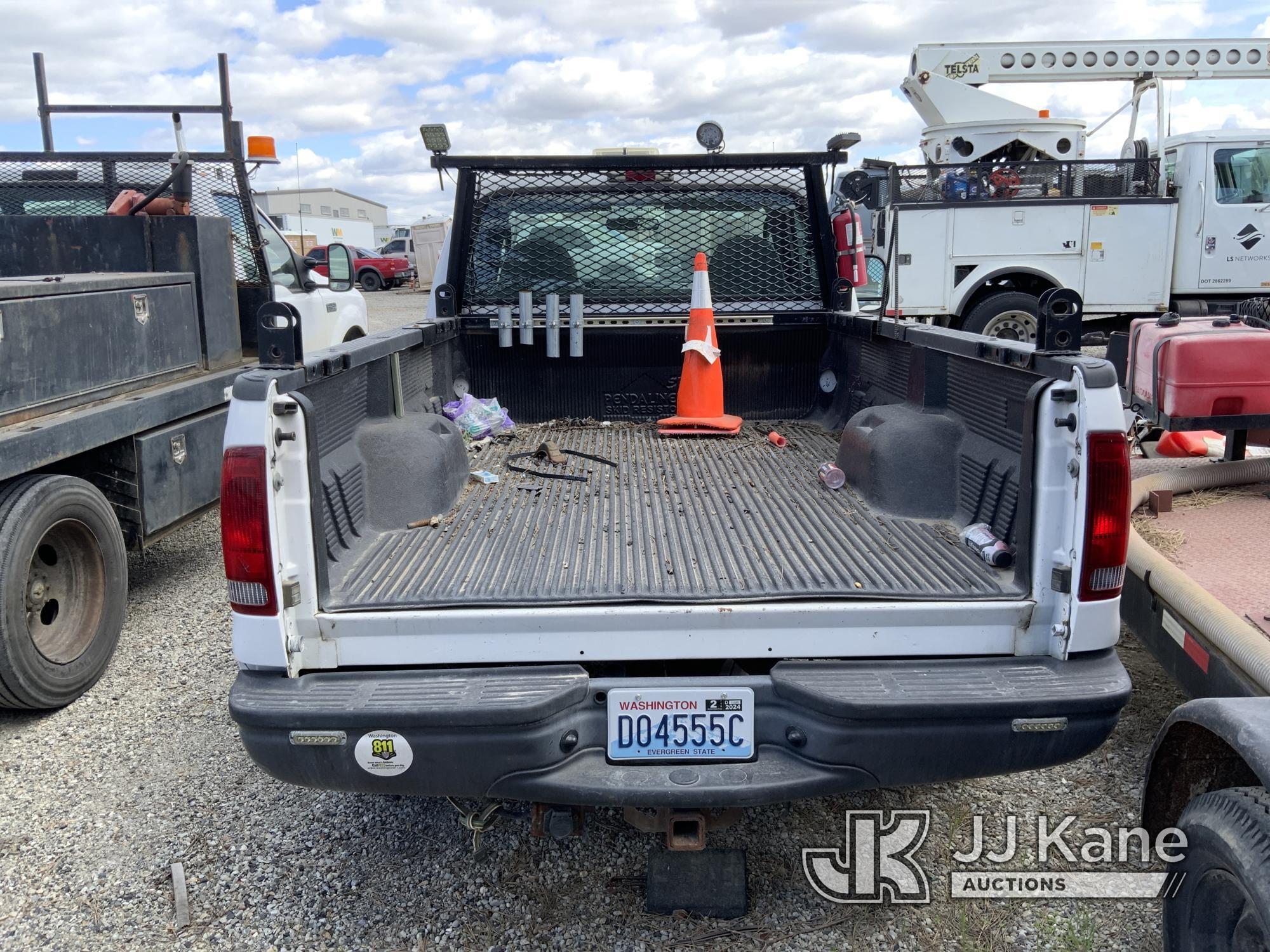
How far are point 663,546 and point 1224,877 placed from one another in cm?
160

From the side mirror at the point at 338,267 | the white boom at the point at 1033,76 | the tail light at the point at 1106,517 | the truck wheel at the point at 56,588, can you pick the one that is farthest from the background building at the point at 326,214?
the tail light at the point at 1106,517

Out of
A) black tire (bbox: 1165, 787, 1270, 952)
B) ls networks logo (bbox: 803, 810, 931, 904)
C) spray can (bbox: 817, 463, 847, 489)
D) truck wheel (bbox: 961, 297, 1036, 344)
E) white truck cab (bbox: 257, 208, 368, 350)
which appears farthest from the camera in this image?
truck wheel (bbox: 961, 297, 1036, 344)

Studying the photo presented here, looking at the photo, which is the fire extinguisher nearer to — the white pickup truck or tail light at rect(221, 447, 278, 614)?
the white pickup truck

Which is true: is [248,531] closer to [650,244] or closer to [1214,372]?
[650,244]

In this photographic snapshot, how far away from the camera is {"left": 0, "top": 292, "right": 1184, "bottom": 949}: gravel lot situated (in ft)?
8.93

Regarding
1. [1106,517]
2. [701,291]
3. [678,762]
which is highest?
[701,291]

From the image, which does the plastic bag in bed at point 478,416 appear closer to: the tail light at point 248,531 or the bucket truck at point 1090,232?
the tail light at point 248,531

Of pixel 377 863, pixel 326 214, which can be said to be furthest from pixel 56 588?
pixel 326 214

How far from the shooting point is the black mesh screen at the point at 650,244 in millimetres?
4766

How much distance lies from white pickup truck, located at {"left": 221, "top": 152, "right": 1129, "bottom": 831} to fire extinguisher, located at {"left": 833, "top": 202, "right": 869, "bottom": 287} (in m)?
1.30

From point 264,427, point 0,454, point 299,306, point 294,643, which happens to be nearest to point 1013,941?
point 294,643

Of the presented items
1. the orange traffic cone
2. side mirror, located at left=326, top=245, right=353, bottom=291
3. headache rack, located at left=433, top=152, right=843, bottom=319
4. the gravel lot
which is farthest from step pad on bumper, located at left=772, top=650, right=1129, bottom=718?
side mirror, located at left=326, top=245, right=353, bottom=291

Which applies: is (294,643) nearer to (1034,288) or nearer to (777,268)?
(777,268)

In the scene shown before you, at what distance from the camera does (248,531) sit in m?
2.31
